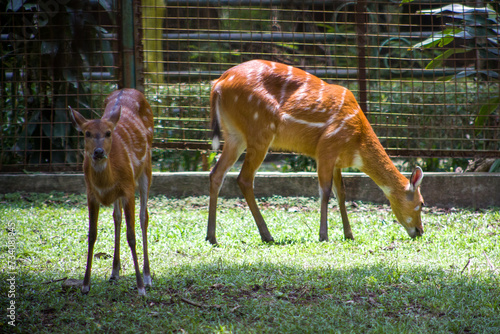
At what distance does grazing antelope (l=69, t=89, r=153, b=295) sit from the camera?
11.2ft

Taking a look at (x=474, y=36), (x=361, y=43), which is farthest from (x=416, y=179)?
(x=474, y=36)

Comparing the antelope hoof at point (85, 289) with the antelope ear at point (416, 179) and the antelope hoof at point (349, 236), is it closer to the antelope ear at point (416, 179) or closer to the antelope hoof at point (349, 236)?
the antelope hoof at point (349, 236)

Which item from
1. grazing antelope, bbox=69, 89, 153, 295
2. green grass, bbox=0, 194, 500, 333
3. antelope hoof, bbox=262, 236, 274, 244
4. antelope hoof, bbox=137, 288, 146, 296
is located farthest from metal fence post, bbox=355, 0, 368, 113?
antelope hoof, bbox=137, 288, 146, 296

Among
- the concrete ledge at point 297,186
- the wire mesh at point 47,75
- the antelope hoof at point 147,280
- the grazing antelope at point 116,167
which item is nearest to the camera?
the grazing antelope at point 116,167

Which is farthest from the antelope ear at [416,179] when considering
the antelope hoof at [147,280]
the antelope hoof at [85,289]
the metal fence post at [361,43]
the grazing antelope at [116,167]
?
the antelope hoof at [85,289]

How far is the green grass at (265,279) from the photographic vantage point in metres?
3.17

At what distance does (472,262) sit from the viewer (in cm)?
435

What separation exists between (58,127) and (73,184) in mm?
973

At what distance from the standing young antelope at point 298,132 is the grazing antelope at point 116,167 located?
1.43m

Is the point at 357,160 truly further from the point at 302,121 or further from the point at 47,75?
the point at 47,75

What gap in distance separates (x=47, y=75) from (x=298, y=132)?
428 cm

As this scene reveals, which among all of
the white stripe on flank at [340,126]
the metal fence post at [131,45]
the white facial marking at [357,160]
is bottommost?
the white facial marking at [357,160]

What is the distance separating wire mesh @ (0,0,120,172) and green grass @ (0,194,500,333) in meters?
1.72

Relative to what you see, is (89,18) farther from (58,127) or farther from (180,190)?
(180,190)
